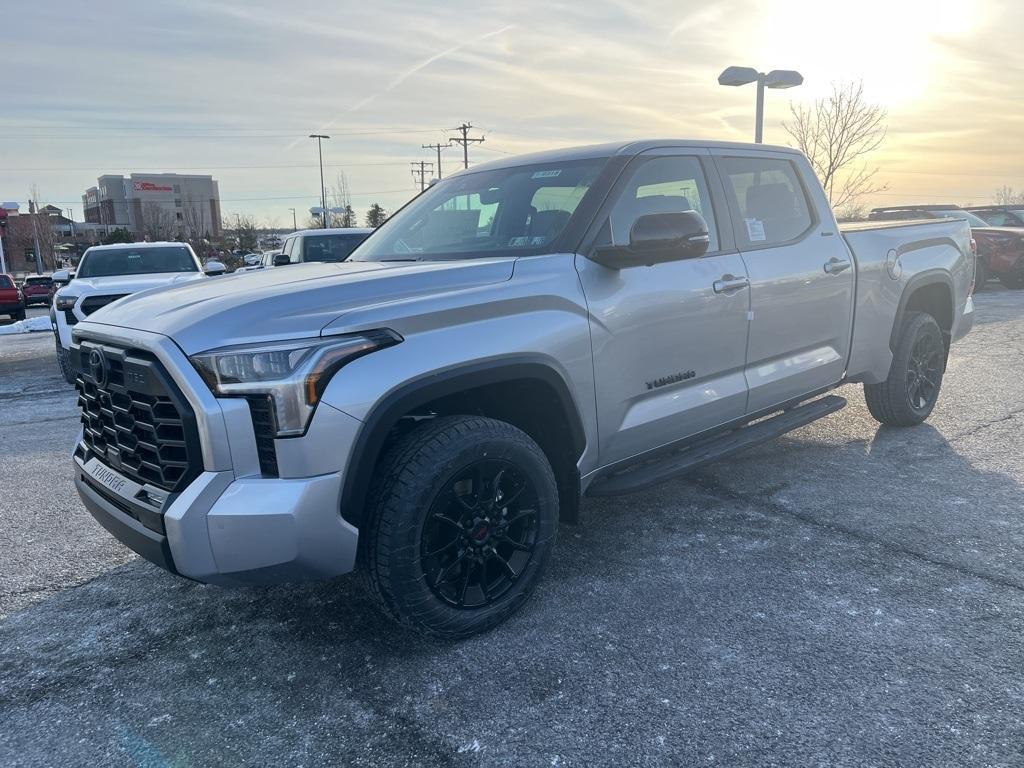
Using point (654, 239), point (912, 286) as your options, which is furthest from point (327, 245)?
point (654, 239)

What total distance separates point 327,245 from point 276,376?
35.5 feet

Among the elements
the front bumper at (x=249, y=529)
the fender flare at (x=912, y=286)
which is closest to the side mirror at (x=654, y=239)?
the front bumper at (x=249, y=529)

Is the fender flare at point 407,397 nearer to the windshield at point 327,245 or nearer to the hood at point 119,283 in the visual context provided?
the hood at point 119,283

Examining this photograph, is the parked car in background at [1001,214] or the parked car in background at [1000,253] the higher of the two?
the parked car in background at [1001,214]

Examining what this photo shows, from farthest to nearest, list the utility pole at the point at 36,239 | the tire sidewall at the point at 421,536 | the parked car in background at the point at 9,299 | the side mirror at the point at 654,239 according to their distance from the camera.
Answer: the utility pole at the point at 36,239, the parked car in background at the point at 9,299, the side mirror at the point at 654,239, the tire sidewall at the point at 421,536

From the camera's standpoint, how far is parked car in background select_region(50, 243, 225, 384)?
8.88 m

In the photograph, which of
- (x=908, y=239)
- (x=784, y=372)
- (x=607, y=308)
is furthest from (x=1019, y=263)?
(x=607, y=308)

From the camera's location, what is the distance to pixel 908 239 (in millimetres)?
5145

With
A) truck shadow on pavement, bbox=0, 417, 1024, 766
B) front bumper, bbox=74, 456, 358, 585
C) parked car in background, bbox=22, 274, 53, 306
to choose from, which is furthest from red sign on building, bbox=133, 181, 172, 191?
front bumper, bbox=74, 456, 358, 585

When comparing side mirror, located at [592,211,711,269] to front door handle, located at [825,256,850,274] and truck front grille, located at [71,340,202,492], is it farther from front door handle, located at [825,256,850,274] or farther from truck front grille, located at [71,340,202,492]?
truck front grille, located at [71,340,202,492]

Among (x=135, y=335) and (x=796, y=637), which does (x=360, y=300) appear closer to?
(x=135, y=335)

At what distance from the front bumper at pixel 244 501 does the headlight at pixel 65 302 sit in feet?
25.1

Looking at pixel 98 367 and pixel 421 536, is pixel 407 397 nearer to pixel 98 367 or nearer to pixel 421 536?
pixel 421 536

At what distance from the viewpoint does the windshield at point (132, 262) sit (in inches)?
420
